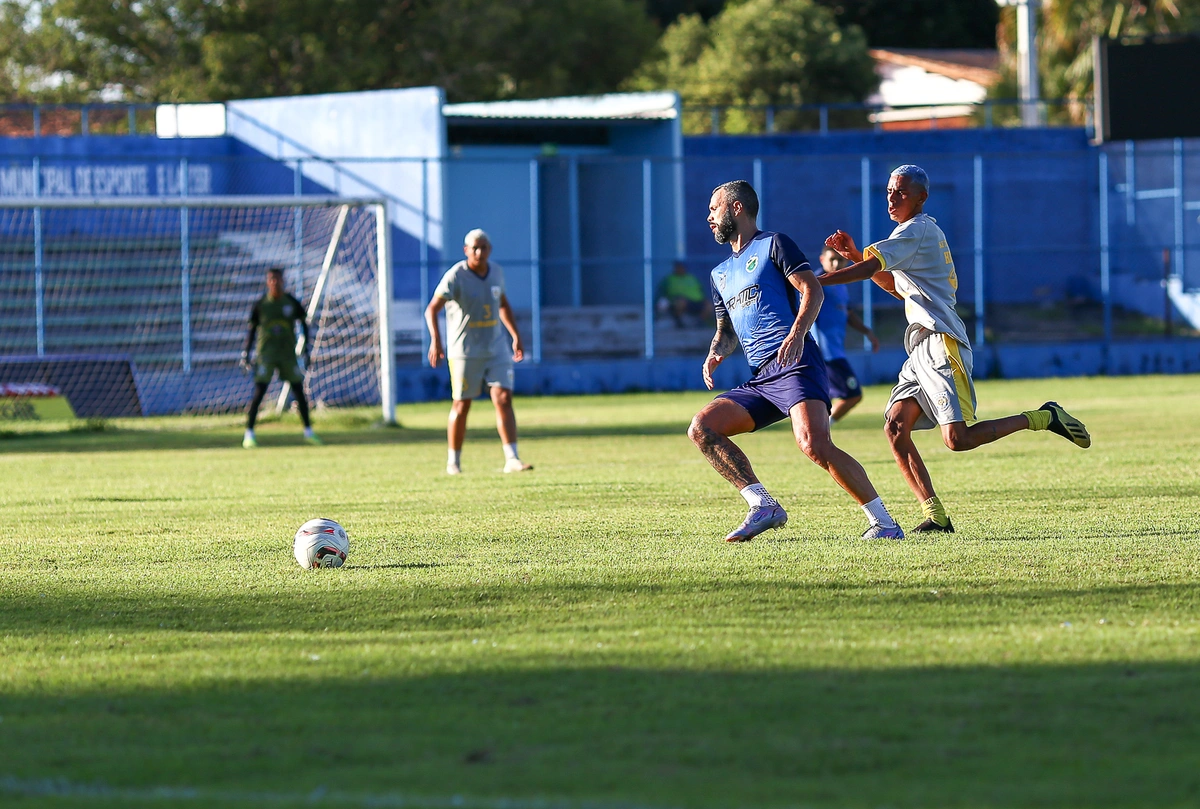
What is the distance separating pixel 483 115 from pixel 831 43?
57.8 ft

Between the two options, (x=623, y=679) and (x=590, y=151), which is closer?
(x=623, y=679)

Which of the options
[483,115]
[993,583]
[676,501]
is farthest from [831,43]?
[993,583]

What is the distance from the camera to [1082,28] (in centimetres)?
4166

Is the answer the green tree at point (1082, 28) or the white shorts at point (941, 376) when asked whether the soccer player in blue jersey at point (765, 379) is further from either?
the green tree at point (1082, 28)

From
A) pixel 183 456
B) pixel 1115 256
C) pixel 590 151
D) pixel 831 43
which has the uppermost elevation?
pixel 831 43

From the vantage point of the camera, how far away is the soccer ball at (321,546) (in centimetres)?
796

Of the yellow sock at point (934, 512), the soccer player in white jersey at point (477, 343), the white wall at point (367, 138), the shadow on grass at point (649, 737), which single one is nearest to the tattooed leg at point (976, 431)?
the yellow sock at point (934, 512)

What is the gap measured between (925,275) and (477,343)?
5.88m

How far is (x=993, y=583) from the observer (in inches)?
276

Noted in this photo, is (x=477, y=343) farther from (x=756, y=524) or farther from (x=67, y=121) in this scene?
(x=67, y=121)

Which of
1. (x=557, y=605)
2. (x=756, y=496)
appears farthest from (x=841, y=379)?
(x=557, y=605)

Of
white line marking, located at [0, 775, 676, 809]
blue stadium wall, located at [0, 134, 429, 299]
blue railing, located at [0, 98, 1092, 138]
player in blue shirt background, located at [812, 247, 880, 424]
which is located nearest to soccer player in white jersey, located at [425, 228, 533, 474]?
player in blue shirt background, located at [812, 247, 880, 424]

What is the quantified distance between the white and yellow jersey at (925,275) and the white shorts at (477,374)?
5.65 meters

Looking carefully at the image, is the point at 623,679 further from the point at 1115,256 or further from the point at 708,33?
the point at 708,33
